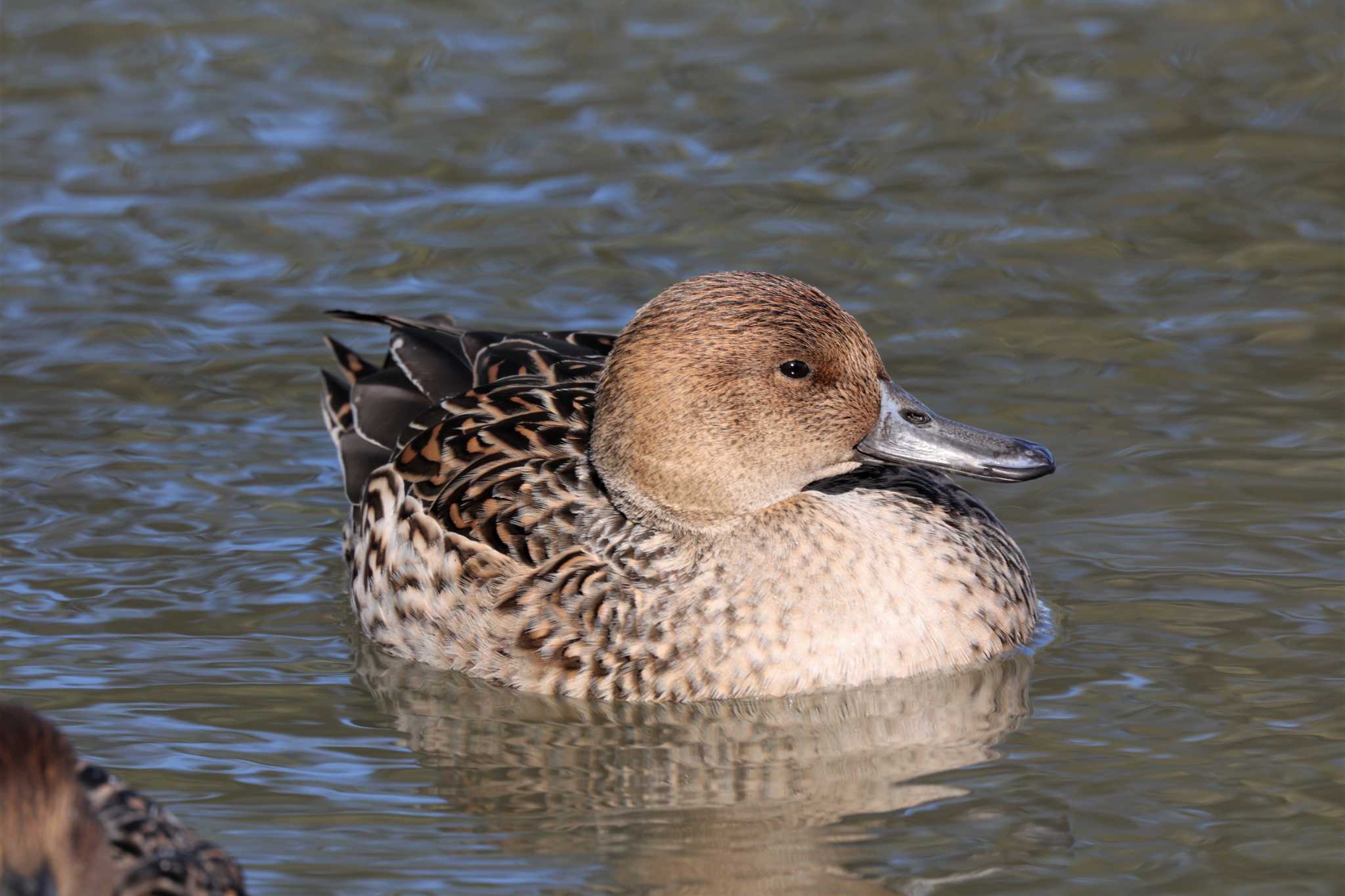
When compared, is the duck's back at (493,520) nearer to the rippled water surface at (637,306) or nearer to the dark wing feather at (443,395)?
the dark wing feather at (443,395)

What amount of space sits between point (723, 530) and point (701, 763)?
91 centimetres

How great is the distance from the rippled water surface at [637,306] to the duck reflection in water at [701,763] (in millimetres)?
19

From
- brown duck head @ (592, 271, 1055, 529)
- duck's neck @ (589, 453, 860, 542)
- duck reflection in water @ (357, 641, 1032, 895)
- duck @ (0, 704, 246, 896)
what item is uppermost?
brown duck head @ (592, 271, 1055, 529)

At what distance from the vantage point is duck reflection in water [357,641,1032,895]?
6125mm

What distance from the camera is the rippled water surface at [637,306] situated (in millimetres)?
6379

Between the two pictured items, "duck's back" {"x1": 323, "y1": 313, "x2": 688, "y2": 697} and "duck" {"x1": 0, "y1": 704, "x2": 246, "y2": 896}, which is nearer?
"duck" {"x1": 0, "y1": 704, "x2": 246, "y2": 896}

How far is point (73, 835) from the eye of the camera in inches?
189

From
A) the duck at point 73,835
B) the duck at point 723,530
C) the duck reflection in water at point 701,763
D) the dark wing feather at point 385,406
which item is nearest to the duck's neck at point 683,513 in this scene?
the duck at point 723,530

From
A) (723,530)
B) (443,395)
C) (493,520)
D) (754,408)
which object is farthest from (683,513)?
(443,395)

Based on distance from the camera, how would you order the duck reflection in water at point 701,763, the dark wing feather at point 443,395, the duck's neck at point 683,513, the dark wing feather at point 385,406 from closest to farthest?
the duck reflection in water at point 701,763 < the duck's neck at point 683,513 < the dark wing feather at point 443,395 < the dark wing feather at point 385,406

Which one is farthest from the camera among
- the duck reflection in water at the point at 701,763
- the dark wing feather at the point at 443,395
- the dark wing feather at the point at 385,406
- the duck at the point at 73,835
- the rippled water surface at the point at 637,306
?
the dark wing feather at the point at 385,406

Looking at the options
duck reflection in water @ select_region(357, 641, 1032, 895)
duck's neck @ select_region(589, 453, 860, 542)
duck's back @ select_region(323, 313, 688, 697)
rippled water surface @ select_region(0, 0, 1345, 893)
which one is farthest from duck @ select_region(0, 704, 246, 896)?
duck's neck @ select_region(589, 453, 860, 542)

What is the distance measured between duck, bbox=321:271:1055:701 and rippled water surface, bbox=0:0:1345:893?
16 centimetres

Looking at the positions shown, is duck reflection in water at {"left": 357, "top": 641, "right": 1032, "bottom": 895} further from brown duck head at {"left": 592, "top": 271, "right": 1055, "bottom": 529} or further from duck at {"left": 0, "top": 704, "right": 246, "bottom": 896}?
duck at {"left": 0, "top": 704, "right": 246, "bottom": 896}
